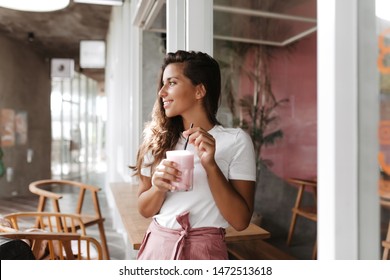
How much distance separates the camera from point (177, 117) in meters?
1.04

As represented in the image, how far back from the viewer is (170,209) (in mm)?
972

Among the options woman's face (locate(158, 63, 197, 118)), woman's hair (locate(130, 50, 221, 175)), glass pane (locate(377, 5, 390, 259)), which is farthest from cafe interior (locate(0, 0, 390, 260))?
woman's face (locate(158, 63, 197, 118))

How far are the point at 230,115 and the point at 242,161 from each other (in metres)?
1.83

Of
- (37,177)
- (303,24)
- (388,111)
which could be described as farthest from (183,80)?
(37,177)

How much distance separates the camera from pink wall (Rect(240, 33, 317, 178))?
360 centimetres

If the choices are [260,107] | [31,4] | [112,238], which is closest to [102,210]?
[112,238]

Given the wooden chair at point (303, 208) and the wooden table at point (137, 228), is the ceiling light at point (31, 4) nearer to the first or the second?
the wooden table at point (137, 228)

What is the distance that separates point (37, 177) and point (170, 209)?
288 inches

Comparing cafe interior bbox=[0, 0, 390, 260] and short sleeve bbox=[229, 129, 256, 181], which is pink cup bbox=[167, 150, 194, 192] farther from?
cafe interior bbox=[0, 0, 390, 260]

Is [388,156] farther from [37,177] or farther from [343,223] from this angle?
[37,177]

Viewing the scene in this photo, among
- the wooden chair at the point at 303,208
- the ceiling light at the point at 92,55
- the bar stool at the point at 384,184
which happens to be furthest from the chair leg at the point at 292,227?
the ceiling light at the point at 92,55

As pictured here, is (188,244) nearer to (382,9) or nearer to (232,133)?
(232,133)

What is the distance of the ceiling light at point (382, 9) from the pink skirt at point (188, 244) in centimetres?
59

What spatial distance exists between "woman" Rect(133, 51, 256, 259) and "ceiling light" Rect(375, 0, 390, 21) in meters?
0.41
